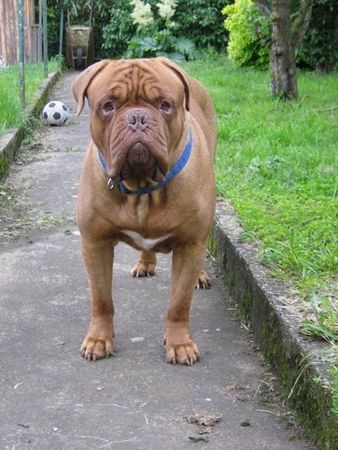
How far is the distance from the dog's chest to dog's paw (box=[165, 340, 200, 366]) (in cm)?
46

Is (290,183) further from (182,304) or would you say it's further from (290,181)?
(182,304)

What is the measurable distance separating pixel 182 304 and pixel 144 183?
623mm

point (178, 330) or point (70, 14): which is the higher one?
point (178, 330)

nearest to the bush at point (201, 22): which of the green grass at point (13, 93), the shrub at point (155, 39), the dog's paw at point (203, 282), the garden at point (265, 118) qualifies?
the garden at point (265, 118)

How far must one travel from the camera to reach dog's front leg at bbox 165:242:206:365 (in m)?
3.68

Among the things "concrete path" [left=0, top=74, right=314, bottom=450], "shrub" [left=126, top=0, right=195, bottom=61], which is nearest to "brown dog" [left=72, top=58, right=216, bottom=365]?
"concrete path" [left=0, top=74, right=314, bottom=450]

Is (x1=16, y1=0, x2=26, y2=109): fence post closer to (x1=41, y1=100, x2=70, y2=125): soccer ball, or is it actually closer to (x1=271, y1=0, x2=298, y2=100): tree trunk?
(x1=41, y1=100, x2=70, y2=125): soccer ball

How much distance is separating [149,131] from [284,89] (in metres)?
6.65

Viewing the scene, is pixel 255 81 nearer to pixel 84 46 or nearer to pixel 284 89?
pixel 284 89

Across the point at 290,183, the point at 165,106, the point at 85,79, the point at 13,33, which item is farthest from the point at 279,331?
the point at 13,33

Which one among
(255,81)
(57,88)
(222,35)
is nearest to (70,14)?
(222,35)

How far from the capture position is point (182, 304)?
3752 millimetres

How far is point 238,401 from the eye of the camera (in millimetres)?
3301

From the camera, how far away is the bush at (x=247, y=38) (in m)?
14.1
